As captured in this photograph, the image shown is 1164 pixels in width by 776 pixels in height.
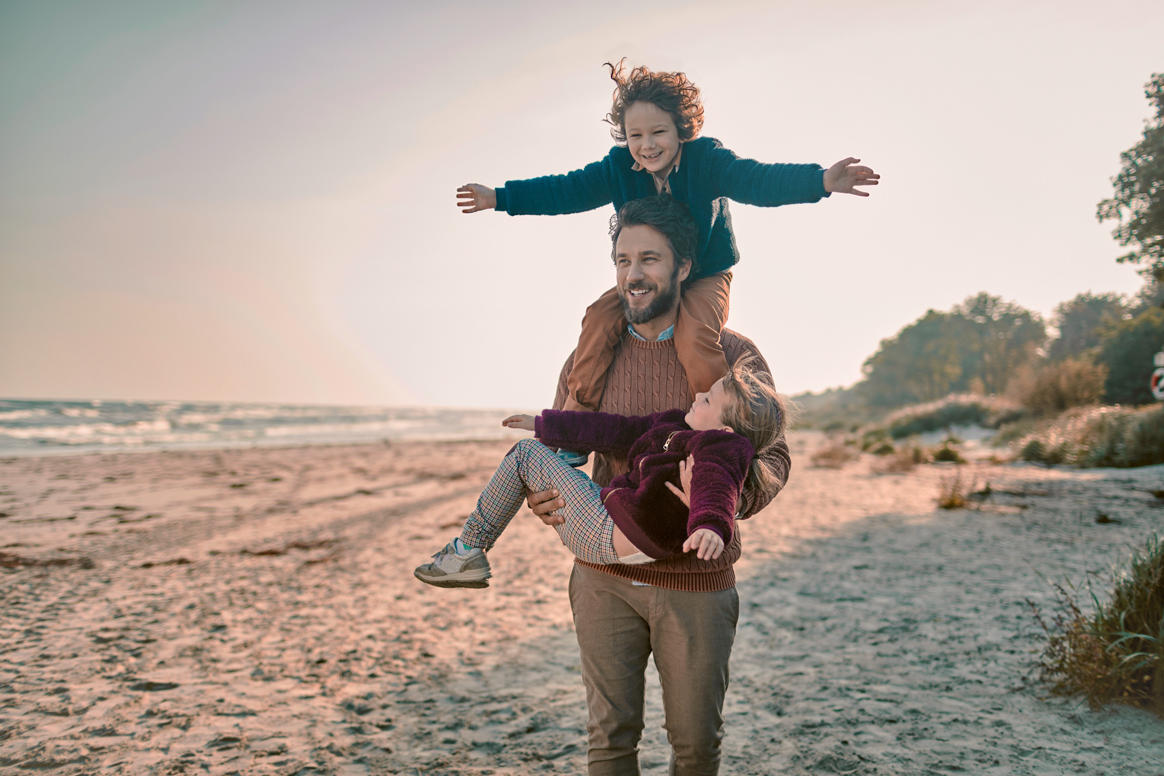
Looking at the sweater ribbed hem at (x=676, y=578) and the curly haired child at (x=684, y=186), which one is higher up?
the curly haired child at (x=684, y=186)

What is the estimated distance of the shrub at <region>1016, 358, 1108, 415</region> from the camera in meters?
18.5

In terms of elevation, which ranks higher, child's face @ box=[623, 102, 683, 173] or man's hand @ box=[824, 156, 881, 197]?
child's face @ box=[623, 102, 683, 173]

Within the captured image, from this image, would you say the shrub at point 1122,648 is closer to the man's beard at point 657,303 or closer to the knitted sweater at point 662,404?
the knitted sweater at point 662,404

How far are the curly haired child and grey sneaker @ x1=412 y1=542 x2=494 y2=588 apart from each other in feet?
2.17

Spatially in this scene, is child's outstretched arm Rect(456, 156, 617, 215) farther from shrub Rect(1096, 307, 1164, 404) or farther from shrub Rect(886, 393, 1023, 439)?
shrub Rect(886, 393, 1023, 439)

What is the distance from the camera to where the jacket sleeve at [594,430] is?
87.2 inches

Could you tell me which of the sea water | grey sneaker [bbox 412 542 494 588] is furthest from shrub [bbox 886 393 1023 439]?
grey sneaker [bbox 412 542 494 588]

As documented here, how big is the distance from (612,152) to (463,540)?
1.62 metres

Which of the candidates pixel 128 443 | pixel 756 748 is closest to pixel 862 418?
pixel 128 443

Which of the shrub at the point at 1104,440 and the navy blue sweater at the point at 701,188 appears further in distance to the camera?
the shrub at the point at 1104,440

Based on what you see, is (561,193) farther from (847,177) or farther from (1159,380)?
(1159,380)

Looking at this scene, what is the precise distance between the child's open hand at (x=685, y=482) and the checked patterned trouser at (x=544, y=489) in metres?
0.23

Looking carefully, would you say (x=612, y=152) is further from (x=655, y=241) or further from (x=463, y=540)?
(x=463, y=540)

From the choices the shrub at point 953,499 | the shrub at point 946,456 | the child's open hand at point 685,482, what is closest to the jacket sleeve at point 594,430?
the child's open hand at point 685,482
